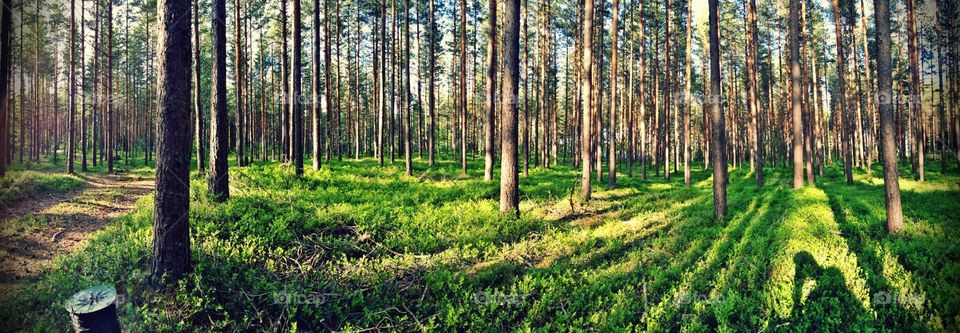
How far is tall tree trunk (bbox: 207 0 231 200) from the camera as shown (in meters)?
10.3

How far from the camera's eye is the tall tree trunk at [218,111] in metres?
10.3

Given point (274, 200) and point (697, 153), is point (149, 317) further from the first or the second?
point (697, 153)

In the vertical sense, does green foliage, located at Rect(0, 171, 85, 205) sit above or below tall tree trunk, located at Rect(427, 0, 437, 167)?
below

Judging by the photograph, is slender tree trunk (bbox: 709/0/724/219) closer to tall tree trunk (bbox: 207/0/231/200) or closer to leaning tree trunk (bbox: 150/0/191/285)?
leaning tree trunk (bbox: 150/0/191/285)

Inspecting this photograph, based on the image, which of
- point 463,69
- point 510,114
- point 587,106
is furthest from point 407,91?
point 510,114

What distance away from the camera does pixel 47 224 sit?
9336 millimetres

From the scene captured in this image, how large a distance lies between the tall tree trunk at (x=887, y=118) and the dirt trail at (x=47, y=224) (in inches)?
649

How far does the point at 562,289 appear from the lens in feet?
20.2

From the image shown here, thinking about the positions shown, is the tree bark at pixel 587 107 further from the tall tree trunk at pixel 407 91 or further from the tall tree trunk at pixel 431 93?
the tall tree trunk at pixel 431 93

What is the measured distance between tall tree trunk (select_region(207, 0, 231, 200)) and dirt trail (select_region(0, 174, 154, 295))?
2.68 m

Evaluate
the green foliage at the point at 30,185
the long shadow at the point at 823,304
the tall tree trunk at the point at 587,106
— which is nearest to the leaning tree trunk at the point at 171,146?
the green foliage at the point at 30,185

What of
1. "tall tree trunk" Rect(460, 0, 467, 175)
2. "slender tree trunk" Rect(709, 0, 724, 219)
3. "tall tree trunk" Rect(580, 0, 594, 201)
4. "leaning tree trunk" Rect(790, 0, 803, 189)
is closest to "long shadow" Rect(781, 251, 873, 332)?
"slender tree trunk" Rect(709, 0, 724, 219)

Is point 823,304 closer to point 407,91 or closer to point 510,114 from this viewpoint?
point 510,114

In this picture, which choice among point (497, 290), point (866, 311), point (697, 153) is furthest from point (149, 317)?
point (697, 153)
